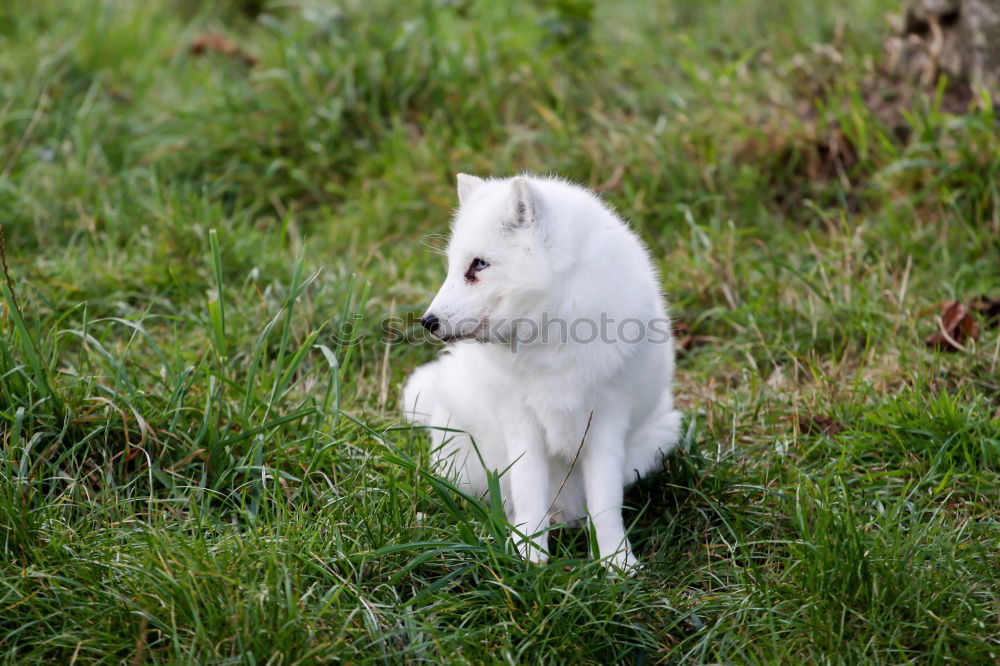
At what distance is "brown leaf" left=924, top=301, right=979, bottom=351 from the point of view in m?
4.08

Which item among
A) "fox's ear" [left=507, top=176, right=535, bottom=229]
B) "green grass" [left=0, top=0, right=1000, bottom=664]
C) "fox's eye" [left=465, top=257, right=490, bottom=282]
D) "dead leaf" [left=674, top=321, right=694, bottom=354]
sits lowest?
"dead leaf" [left=674, top=321, right=694, bottom=354]

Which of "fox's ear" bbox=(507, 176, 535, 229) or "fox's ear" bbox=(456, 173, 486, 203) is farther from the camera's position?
"fox's ear" bbox=(456, 173, 486, 203)

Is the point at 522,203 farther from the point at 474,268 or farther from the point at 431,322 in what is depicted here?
the point at 431,322

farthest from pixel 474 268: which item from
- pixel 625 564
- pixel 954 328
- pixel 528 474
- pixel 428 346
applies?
A: pixel 954 328

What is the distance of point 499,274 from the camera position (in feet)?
9.81

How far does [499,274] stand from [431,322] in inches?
10.1

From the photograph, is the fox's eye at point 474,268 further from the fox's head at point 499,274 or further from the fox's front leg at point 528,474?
the fox's front leg at point 528,474

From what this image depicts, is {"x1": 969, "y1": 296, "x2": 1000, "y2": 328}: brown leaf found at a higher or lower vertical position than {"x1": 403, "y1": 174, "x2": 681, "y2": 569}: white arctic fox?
lower

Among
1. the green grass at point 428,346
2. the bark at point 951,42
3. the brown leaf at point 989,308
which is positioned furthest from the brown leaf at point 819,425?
the bark at point 951,42

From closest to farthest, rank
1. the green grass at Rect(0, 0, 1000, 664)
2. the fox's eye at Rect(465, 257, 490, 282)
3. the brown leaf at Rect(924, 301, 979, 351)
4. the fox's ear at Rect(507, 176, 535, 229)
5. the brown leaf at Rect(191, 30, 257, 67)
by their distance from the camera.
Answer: the green grass at Rect(0, 0, 1000, 664)
the fox's ear at Rect(507, 176, 535, 229)
the fox's eye at Rect(465, 257, 490, 282)
the brown leaf at Rect(924, 301, 979, 351)
the brown leaf at Rect(191, 30, 257, 67)

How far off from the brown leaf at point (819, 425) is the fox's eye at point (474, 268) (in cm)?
151

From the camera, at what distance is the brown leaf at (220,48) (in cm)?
708

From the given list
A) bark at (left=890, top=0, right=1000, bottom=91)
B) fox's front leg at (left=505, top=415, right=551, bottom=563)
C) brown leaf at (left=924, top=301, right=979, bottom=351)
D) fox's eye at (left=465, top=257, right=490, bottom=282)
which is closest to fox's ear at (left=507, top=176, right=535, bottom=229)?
fox's eye at (left=465, top=257, right=490, bottom=282)

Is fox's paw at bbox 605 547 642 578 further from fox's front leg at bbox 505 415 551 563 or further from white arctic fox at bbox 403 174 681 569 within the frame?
fox's front leg at bbox 505 415 551 563
